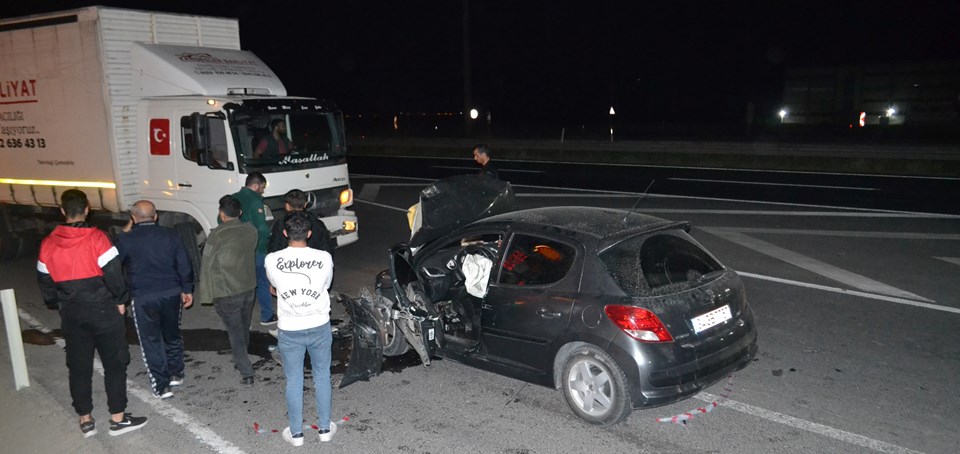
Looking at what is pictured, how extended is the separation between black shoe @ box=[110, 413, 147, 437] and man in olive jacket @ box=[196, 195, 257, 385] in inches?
38.2

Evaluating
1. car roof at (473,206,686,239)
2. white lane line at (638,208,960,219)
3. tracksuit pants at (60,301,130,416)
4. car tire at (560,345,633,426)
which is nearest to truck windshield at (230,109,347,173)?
tracksuit pants at (60,301,130,416)

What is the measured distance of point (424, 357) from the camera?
230 inches

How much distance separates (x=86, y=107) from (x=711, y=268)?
8.43 meters

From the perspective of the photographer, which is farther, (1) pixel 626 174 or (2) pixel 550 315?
(1) pixel 626 174

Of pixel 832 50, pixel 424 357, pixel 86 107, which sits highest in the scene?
pixel 832 50

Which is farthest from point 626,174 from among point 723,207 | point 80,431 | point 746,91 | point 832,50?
point 832,50

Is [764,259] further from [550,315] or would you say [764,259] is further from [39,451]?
[39,451]

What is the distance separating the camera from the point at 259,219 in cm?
738

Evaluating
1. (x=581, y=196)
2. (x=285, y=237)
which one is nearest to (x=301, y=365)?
(x=285, y=237)

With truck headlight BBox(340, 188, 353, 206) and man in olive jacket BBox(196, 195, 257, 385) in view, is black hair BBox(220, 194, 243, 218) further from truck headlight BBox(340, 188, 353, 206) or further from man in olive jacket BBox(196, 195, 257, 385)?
truck headlight BBox(340, 188, 353, 206)

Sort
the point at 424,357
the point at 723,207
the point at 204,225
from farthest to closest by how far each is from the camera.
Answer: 1. the point at 723,207
2. the point at 204,225
3. the point at 424,357

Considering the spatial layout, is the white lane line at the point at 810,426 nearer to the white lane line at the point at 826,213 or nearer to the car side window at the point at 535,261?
the car side window at the point at 535,261

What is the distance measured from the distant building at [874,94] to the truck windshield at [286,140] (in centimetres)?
2658

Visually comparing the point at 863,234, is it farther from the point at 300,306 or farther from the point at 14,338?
the point at 14,338
